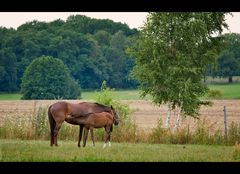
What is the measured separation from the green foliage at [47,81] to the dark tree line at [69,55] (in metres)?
7.79

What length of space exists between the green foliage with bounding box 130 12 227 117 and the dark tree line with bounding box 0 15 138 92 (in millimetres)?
57170

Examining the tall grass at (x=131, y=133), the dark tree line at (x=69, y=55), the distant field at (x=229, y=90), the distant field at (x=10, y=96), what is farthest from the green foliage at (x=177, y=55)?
the dark tree line at (x=69, y=55)

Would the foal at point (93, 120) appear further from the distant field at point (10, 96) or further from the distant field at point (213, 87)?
the distant field at point (10, 96)

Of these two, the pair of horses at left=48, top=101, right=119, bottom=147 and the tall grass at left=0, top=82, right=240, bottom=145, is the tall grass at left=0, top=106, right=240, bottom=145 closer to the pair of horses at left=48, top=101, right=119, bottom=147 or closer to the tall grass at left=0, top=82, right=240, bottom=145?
the tall grass at left=0, top=82, right=240, bottom=145

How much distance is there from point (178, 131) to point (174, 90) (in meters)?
8.70

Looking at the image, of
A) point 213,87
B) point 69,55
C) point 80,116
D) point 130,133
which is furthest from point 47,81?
point 80,116

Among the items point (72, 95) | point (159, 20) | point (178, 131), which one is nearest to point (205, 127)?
point (178, 131)

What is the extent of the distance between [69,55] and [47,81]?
17800 millimetres

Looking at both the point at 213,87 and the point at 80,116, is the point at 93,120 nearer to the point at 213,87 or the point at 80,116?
the point at 80,116

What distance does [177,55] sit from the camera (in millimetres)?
26953

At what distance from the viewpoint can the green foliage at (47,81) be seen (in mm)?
74875

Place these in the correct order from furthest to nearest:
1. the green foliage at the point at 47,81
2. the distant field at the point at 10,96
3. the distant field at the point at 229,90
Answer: the distant field at the point at 10,96 → the green foliage at the point at 47,81 → the distant field at the point at 229,90
